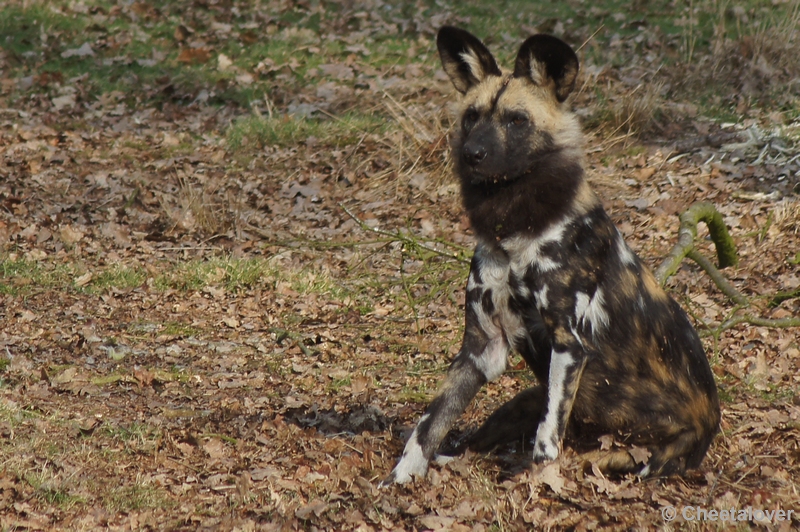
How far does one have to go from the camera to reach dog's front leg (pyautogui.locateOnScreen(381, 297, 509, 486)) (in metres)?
3.99

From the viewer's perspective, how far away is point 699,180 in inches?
339

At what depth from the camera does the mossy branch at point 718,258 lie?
572cm

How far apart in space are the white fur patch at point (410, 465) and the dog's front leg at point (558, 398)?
500 millimetres

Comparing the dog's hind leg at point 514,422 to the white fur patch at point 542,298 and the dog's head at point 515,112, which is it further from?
the dog's head at point 515,112

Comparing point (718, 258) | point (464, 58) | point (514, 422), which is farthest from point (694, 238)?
point (464, 58)

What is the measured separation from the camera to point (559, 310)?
153 inches

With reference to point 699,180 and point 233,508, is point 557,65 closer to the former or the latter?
point 233,508

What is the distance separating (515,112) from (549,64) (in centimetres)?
28

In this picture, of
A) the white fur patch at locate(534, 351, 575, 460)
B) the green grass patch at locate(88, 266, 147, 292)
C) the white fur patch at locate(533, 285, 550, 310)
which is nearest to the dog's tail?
the white fur patch at locate(534, 351, 575, 460)

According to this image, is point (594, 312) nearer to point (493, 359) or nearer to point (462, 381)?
point (493, 359)

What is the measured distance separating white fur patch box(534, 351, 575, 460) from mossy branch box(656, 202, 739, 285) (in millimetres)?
2009

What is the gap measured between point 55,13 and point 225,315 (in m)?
9.07

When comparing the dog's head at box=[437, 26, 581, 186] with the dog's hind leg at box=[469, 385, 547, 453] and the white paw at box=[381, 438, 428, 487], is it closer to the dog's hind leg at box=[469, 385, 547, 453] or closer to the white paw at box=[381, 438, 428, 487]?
the dog's hind leg at box=[469, 385, 547, 453]

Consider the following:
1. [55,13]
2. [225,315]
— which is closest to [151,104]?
[55,13]
